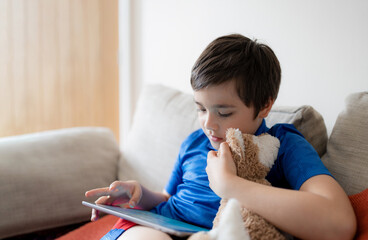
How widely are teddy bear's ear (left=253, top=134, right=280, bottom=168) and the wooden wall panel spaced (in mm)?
1597

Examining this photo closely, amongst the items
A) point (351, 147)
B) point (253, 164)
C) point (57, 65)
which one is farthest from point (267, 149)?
point (57, 65)

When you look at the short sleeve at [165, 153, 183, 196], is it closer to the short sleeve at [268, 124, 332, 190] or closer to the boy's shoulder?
the boy's shoulder

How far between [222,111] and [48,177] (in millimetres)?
741

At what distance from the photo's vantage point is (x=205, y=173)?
103 centimetres

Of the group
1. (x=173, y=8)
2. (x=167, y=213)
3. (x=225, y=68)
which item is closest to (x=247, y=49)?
(x=225, y=68)

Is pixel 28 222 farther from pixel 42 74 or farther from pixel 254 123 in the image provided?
pixel 42 74

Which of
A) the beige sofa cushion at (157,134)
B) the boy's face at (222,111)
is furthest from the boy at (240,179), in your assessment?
the beige sofa cushion at (157,134)

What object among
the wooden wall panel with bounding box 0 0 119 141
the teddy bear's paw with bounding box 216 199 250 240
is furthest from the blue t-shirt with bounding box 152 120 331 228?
the wooden wall panel with bounding box 0 0 119 141

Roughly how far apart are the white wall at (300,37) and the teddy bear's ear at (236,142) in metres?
0.57

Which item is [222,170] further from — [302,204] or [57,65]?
[57,65]

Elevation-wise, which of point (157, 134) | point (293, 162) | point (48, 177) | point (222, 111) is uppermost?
point (222, 111)

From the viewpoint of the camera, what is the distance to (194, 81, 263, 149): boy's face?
909 millimetres

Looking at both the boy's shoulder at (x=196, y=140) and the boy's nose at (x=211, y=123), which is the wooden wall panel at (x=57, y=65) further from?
the boy's nose at (x=211, y=123)

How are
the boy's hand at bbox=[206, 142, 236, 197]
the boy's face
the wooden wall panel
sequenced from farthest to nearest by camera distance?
the wooden wall panel
the boy's face
the boy's hand at bbox=[206, 142, 236, 197]
